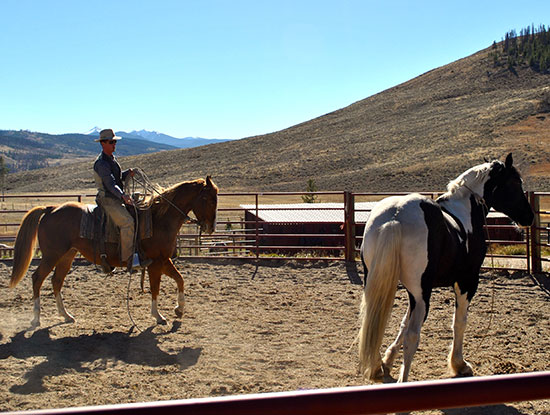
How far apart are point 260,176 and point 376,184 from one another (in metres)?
18.8

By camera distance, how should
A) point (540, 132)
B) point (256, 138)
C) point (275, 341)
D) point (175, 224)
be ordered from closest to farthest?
point (275, 341) → point (175, 224) → point (540, 132) → point (256, 138)

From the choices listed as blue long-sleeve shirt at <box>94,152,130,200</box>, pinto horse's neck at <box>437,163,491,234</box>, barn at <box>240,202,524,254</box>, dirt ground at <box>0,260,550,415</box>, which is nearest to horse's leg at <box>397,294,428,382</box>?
dirt ground at <box>0,260,550,415</box>

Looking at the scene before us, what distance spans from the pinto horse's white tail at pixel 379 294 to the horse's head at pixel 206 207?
2903mm

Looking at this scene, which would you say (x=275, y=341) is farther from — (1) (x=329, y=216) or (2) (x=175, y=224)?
(1) (x=329, y=216)

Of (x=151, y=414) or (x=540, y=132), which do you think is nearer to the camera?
(x=151, y=414)

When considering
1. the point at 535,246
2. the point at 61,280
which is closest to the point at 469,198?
the point at 535,246

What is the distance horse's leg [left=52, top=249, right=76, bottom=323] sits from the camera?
250 inches

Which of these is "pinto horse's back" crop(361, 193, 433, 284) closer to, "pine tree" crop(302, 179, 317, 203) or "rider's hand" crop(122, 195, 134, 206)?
"rider's hand" crop(122, 195, 134, 206)

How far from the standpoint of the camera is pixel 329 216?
15.4 m

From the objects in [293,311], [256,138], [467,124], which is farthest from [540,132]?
[293,311]

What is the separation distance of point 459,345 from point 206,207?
10.9 feet

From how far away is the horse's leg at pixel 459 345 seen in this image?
453cm

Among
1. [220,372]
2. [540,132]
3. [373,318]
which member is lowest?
[220,372]

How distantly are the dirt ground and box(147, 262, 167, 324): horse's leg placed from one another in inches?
4.8
